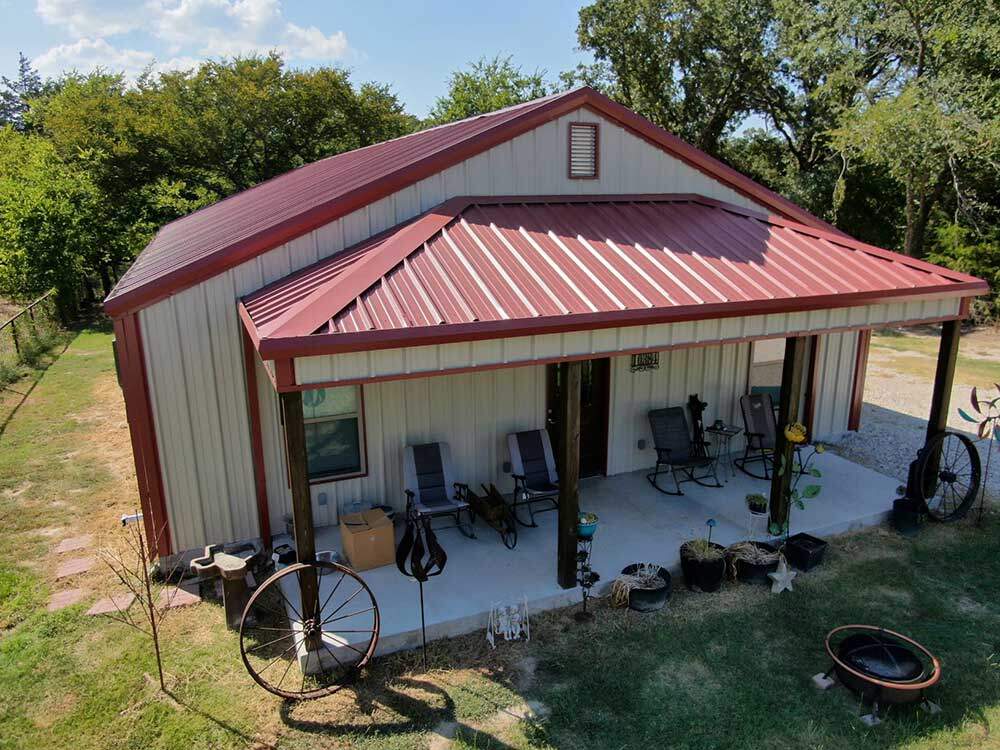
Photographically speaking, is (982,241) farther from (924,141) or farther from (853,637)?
(853,637)

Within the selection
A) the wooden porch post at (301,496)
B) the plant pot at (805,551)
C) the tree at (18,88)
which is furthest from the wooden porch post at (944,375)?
the tree at (18,88)

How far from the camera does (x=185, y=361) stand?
6359 millimetres

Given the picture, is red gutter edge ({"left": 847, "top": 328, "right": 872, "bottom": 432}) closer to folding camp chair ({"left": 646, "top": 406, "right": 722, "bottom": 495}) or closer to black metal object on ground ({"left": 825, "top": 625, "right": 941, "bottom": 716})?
folding camp chair ({"left": 646, "top": 406, "right": 722, "bottom": 495})

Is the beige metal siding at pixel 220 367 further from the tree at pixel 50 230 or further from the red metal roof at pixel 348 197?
the tree at pixel 50 230

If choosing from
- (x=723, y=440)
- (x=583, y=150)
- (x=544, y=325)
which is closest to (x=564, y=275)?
(x=544, y=325)

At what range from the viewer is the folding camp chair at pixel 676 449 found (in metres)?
8.41

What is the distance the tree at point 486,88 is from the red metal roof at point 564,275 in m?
27.0

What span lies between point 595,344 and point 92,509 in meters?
6.67

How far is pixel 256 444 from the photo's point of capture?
22.3 feet

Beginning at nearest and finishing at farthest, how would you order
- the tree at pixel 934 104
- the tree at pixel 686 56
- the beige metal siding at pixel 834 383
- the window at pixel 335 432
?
the window at pixel 335 432
the beige metal siding at pixel 834 383
the tree at pixel 934 104
the tree at pixel 686 56

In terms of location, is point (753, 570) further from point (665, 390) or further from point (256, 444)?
point (256, 444)

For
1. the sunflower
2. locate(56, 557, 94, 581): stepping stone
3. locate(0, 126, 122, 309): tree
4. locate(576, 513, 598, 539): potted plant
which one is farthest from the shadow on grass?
locate(0, 126, 122, 309): tree

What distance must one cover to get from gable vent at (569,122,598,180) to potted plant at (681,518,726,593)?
4283 mm

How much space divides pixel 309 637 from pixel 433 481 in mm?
2427
